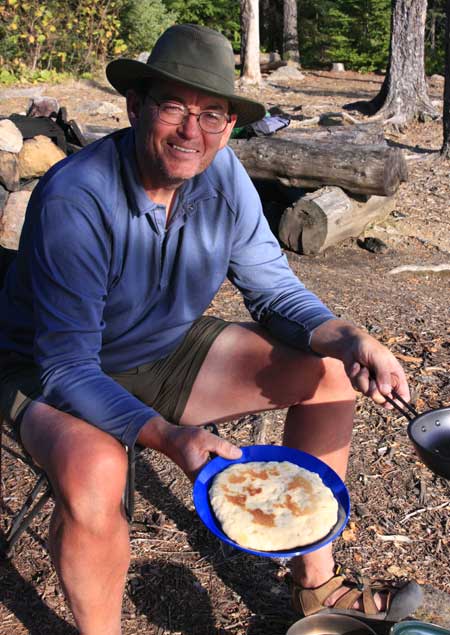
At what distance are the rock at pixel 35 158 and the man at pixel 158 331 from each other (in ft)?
13.9

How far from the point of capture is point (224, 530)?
198 cm

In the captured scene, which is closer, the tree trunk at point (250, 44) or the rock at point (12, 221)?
the rock at point (12, 221)

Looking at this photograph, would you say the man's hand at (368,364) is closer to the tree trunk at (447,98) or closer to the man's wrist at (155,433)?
the man's wrist at (155,433)

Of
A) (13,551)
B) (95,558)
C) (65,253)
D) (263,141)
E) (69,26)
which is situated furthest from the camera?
(69,26)

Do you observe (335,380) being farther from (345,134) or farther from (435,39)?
(435,39)

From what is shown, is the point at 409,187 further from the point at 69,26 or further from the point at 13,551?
the point at 69,26

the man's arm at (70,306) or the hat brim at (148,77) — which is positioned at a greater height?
the hat brim at (148,77)

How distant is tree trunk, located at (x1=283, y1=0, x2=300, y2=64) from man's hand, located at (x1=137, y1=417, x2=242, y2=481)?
19173 mm

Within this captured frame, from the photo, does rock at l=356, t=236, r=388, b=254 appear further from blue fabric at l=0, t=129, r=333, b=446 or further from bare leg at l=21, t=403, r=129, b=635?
bare leg at l=21, t=403, r=129, b=635

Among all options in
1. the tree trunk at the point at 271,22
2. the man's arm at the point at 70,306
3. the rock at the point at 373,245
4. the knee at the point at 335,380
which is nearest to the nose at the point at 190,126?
the man's arm at the point at 70,306

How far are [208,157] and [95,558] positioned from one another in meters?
1.19

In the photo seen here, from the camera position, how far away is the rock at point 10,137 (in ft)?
20.6

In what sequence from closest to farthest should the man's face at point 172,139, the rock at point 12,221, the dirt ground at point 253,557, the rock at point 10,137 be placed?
the man's face at point 172,139 < the dirt ground at point 253,557 < the rock at point 12,221 < the rock at point 10,137

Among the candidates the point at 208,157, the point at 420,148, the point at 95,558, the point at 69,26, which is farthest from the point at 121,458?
the point at 69,26
